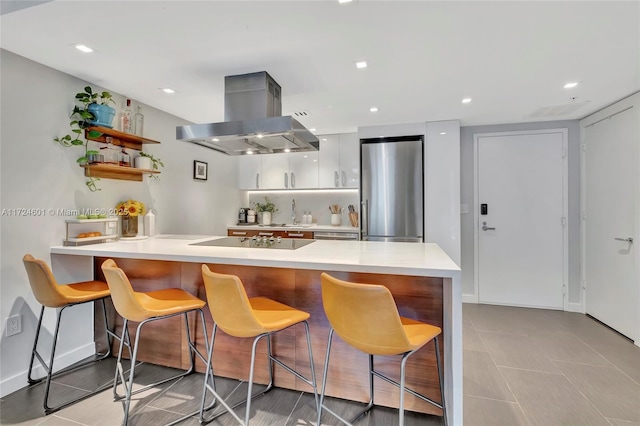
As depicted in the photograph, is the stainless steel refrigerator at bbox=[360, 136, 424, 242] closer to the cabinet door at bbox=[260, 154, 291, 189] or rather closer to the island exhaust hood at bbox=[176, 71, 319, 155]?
the cabinet door at bbox=[260, 154, 291, 189]

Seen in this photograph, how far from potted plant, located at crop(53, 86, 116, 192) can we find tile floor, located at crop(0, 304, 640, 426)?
1.61 m

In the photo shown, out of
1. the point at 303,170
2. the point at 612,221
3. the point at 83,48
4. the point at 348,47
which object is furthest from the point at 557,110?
the point at 83,48

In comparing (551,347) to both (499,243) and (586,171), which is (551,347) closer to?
(499,243)

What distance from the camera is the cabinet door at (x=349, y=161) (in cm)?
439

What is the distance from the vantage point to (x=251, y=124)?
2150 mm

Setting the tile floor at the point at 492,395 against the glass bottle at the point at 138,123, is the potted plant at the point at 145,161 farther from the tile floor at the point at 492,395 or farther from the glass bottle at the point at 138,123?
the tile floor at the point at 492,395

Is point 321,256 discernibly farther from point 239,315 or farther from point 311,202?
point 311,202

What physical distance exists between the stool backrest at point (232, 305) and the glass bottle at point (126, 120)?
206 centimetres

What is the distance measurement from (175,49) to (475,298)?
14.0 ft

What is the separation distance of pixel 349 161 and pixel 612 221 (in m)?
3.02

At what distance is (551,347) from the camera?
107 inches

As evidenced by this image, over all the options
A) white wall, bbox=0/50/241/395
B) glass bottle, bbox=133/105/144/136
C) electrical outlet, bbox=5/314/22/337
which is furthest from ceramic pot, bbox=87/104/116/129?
electrical outlet, bbox=5/314/22/337

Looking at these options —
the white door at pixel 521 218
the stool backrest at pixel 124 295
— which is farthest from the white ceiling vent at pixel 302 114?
the stool backrest at pixel 124 295

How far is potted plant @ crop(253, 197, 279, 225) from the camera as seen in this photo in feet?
16.2
